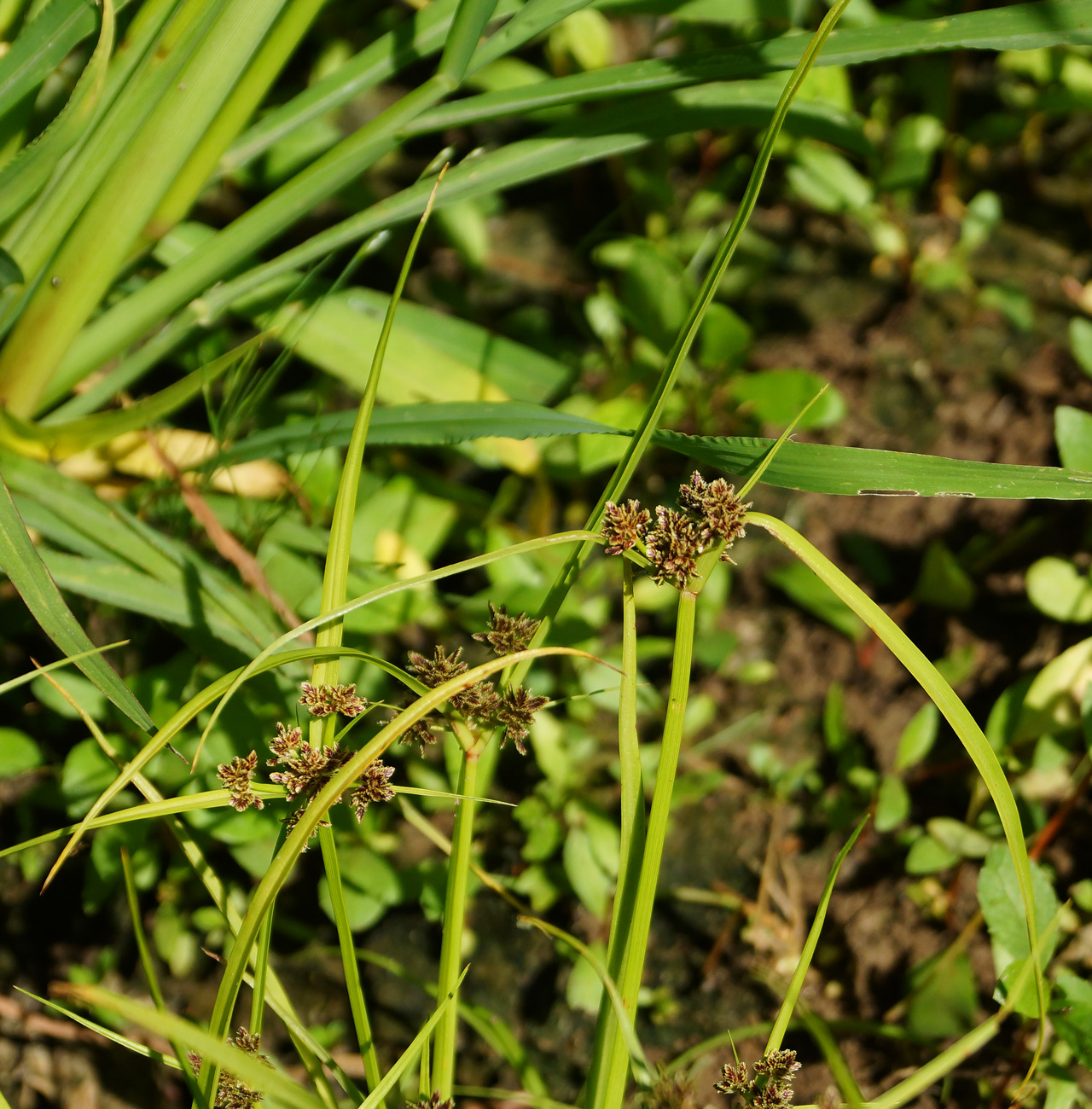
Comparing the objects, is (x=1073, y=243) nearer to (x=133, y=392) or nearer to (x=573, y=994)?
(x=573, y=994)

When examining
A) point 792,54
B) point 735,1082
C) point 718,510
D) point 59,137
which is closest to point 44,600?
point 59,137

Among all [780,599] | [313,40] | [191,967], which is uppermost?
[313,40]

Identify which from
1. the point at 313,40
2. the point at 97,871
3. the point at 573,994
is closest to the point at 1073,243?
the point at 313,40

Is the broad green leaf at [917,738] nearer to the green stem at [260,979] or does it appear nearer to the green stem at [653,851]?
the green stem at [653,851]

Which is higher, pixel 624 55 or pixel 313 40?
pixel 624 55

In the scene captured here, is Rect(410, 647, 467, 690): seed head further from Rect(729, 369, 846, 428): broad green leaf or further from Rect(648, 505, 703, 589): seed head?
Rect(729, 369, 846, 428): broad green leaf

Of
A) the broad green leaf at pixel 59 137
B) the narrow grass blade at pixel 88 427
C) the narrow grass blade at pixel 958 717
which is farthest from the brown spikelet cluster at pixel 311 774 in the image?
the broad green leaf at pixel 59 137
